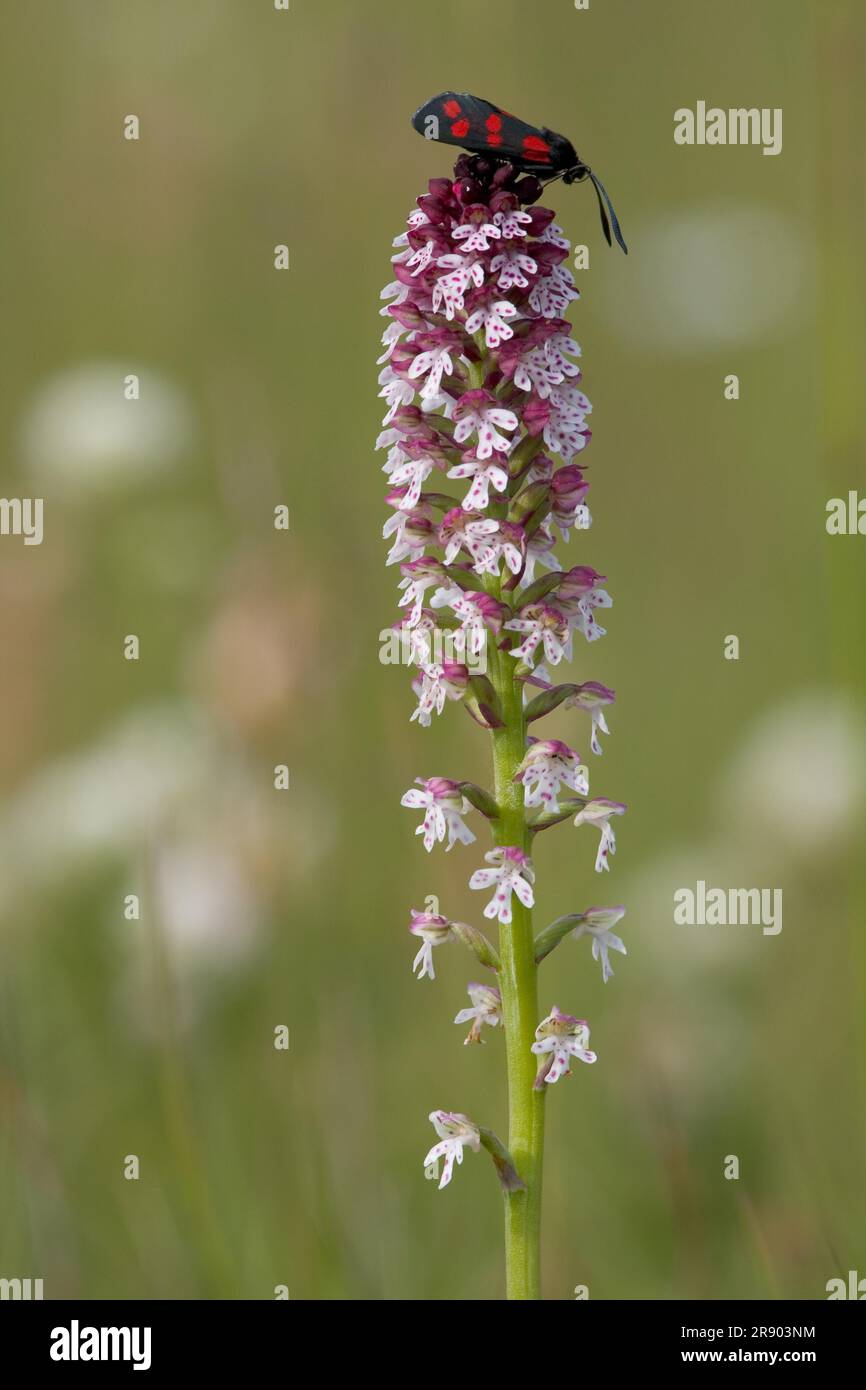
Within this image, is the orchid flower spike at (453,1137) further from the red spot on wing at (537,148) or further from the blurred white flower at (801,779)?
the blurred white flower at (801,779)

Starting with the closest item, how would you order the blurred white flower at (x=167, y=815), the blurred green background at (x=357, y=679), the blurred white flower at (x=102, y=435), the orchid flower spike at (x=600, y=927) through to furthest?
the orchid flower spike at (x=600, y=927)
the blurred green background at (x=357, y=679)
the blurred white flower at (x=167, y=815)
the blurred white flower at (x=102, y=435)

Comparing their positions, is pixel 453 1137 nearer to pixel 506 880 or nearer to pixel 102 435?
pixel 506 880

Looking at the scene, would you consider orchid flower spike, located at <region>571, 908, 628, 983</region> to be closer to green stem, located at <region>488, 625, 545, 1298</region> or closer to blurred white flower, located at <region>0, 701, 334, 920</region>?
green stem, located at <region>488, 625, 545, 1298</region>

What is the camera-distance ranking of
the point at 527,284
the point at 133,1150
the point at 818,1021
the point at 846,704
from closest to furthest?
the point at 527,284 < the point at 846,704 < the point at 133,1150 < the point at 818,1021

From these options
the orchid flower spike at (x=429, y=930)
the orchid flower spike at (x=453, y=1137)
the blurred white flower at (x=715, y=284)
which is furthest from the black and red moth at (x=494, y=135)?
the blurred white flower at (x=715, y=284)

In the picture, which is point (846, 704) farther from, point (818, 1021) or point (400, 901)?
point (400, 901)

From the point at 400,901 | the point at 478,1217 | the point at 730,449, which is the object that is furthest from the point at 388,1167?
the point at 730,449
